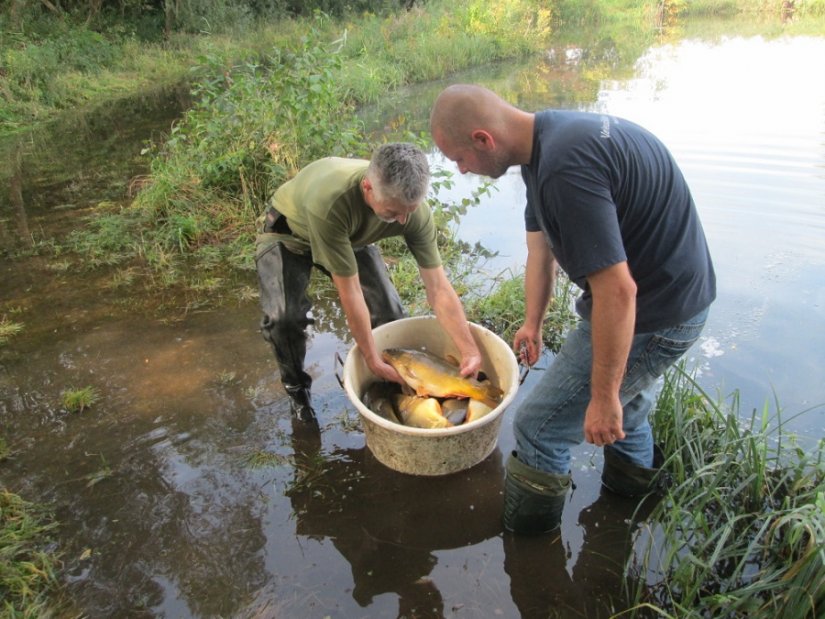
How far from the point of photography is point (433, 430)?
2629 mm

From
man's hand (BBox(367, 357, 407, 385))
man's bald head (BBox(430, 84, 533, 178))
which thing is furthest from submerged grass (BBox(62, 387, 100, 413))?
man's bald head (BBox(430, 84, 533, 178))

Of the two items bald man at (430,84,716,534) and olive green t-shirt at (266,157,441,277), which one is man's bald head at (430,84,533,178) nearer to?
bald man at (430,84,716,534)

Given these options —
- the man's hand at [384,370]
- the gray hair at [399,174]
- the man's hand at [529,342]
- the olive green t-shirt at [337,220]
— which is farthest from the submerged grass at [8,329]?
the man's hand at [529,342]

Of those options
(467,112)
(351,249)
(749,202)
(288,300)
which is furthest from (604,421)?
(749,202)

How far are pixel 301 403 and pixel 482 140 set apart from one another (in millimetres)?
2113

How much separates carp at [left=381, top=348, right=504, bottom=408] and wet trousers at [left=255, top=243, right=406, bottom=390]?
1.79ft

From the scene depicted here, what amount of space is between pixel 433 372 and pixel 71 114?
42.3 ft

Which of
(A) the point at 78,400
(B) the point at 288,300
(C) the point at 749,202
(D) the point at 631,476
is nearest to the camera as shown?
(D) the point at 631,476

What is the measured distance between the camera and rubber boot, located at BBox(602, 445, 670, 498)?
2707mm

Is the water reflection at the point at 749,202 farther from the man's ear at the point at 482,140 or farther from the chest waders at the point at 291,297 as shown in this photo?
the man's ear at the point at 482,140

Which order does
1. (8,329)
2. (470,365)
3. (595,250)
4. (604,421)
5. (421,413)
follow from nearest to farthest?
(595,250), (604,421), (421,413), (470,365), (8,329)

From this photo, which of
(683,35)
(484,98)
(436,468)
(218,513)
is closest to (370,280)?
(436,468)

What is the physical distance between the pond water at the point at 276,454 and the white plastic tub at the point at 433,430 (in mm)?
198

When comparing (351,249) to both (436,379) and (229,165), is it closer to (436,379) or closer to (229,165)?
(436,379)
